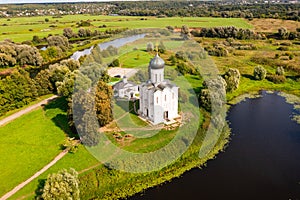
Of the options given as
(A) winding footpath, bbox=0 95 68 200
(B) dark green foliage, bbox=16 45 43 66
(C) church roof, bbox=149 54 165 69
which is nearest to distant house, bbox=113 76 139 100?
(C) church roof, bbox=149 54 165 69

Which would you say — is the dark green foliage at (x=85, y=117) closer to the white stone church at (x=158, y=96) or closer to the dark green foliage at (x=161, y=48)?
the white stone church at (x=158, y=96)

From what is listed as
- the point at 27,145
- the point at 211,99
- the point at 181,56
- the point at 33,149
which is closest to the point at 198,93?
the point at 211,99

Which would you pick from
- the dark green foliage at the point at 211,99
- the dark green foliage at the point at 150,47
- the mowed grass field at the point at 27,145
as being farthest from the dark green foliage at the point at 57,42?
the dark green foliage at the point at 211,99

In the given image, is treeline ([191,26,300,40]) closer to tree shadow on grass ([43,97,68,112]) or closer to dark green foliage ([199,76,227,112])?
dark green foliage ([199,76,227,112])

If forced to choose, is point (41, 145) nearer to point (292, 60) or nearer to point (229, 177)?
point (229, 177)

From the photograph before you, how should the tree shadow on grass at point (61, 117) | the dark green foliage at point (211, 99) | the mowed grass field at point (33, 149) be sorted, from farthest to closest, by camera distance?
the dark green foliage at point (211, 99) < the tree shadow on grass at point (61, 117) < the mowed grass field at point (33, 149)

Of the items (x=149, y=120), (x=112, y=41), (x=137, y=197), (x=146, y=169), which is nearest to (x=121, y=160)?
(x=146, y=169)
